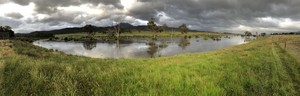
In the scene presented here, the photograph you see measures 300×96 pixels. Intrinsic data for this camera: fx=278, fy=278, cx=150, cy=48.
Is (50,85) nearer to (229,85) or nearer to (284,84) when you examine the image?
(229,85)

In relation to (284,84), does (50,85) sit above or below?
above

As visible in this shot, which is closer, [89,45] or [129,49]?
[129,49]

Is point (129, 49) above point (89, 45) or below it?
below

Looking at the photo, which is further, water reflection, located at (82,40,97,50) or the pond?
water reflection, located at (82,40,97,50)

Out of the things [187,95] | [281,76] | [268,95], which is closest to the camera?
[187,95]

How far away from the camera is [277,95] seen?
35.9 feet

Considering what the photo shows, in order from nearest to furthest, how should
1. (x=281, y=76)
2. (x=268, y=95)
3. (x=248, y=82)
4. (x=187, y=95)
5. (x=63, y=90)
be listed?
(x=63, y=90)
(x=187, y=95)
(x=268, y=95)
(x=248, y=82)
(x=281, y=76)

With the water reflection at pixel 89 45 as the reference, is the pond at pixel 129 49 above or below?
below

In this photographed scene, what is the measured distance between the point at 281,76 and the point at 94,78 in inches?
422

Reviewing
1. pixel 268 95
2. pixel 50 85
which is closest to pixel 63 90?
pixel 50 85

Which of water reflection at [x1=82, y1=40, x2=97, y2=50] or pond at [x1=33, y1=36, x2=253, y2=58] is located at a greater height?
water reflection at [x1=82, y1=40, x2=97, y2=50]

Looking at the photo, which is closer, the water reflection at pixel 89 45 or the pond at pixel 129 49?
the pond at pixel 129 49

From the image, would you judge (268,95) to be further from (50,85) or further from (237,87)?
(50,85)

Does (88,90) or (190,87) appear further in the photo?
(190,87)
